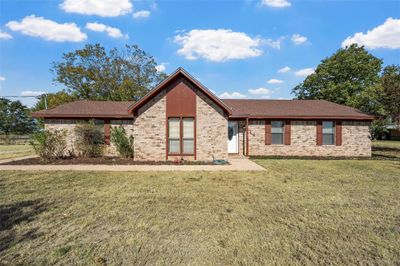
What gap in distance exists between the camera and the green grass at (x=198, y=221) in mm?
3217

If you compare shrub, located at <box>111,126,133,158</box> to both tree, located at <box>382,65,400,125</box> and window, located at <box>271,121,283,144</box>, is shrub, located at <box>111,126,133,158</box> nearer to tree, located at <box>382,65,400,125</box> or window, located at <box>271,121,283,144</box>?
window, located at <box>271,121,283,144</box>

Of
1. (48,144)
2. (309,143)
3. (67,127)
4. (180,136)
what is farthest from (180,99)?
(309,143)

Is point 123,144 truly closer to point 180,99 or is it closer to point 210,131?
point 180,99

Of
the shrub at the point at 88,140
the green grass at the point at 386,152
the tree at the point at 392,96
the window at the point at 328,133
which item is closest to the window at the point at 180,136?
the shrub at the point at 88,140

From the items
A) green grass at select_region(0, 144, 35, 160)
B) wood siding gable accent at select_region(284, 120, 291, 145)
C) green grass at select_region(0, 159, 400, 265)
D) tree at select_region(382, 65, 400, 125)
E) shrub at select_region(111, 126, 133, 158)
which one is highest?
tree at select_region(382, 65, 400, 125)

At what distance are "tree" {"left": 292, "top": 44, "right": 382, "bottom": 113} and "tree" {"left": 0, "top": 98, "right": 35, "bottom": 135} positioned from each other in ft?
187

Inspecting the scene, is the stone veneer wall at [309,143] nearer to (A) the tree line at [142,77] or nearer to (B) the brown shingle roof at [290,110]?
(B) the brown shingle roof at [290,110]

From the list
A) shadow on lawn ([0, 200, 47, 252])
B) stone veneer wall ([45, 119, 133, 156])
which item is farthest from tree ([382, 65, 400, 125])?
shadow on lawn ([0, 200, 47, 252])

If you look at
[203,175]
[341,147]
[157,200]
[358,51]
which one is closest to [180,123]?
[203,175]

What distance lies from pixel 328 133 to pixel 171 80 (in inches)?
437

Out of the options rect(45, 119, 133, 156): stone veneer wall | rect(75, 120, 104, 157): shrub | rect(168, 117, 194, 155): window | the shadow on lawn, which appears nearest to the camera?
the shadow on lawn

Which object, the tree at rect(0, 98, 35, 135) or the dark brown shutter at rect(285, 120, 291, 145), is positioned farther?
the tree at rect(0, 98, 35, 135)

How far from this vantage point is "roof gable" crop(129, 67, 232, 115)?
11.2 meters

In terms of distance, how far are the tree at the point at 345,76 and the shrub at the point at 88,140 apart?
922 inches
